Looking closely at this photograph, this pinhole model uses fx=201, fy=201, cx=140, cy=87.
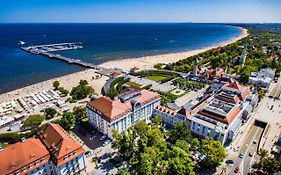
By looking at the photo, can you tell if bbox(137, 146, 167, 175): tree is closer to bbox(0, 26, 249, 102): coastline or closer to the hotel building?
the hotel building

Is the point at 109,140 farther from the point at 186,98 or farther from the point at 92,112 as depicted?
the point at 186,98

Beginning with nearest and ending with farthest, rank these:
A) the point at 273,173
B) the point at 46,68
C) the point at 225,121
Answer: the point at 273,173
the point at 225,121
the point at 46,68

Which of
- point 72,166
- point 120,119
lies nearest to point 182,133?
point 120,119

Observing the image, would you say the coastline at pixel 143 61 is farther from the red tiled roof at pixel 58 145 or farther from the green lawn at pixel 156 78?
the red tiled roof at pixel 58 145

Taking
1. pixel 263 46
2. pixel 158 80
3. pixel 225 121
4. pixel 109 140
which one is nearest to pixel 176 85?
pixel 158 80

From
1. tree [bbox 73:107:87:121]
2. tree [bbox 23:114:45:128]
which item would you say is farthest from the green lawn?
tree [bbox 23:114:45:128]

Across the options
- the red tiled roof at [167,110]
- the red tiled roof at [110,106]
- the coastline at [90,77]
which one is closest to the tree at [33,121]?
the red tiled roof at [110,106]
